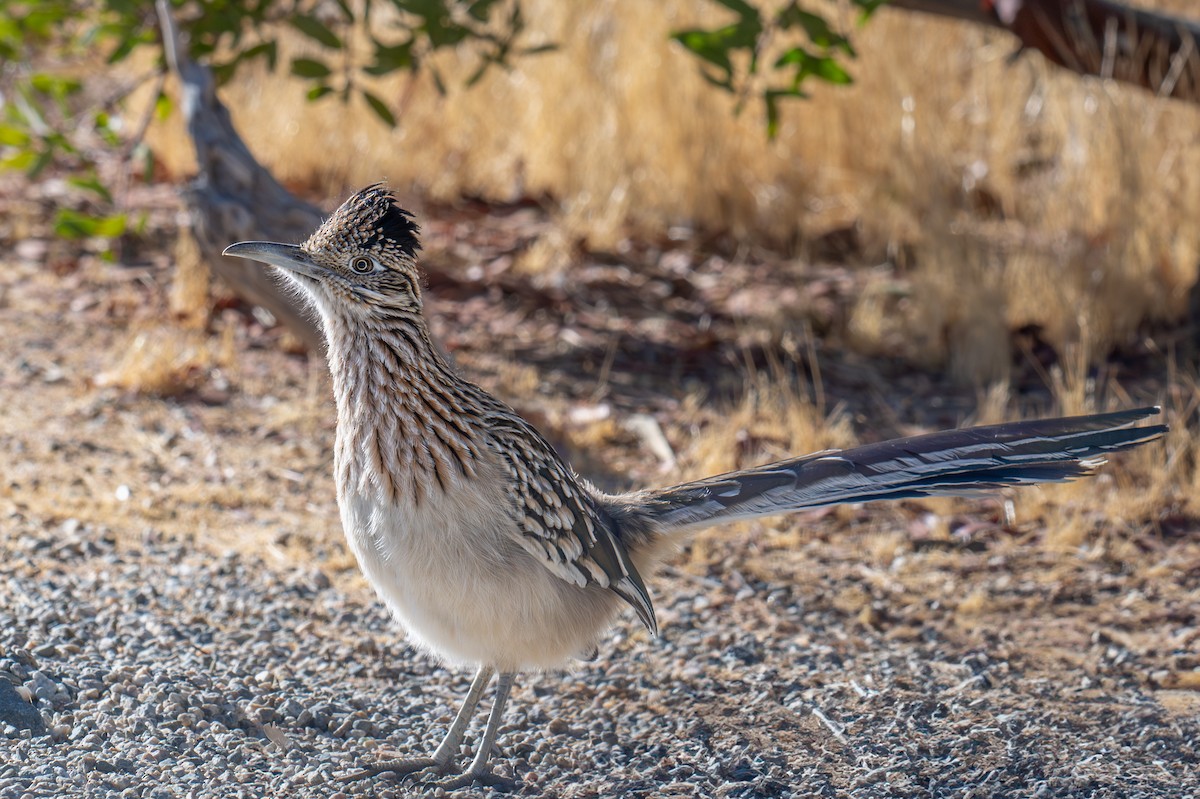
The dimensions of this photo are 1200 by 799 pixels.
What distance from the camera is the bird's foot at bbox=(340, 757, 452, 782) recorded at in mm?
3801

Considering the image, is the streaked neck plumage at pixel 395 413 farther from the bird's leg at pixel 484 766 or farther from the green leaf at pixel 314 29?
the green leaf at pixel 314 29

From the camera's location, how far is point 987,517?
5.91m

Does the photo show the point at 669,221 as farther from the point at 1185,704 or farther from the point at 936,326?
the point at 1185,704

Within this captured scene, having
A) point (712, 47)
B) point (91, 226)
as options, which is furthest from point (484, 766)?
point (91, 226)

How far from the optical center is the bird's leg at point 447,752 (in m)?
3.84

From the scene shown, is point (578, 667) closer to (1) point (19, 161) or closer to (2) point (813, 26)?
(2) point (813, 26)

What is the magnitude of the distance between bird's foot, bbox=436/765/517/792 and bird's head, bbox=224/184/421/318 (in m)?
1.33

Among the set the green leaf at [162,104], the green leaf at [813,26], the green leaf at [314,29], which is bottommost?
the green leaf at [162,104]

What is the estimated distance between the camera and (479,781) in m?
3.88

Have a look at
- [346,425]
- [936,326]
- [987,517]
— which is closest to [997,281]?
[936,326]

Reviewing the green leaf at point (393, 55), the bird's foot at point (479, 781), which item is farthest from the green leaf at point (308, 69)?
the bird's foot at point (479, 781)

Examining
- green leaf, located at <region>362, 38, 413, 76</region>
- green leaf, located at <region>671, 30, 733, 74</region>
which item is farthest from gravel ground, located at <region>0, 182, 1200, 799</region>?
green leaf, located at <region>671, 30, 733, 74</region>

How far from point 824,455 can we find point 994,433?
0.48 m

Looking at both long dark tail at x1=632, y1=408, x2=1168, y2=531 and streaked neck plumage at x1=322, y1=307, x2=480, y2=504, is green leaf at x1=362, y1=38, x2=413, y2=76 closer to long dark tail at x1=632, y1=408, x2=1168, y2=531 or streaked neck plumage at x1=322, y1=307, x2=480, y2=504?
streaked neck plumage at x1=322, y1=307, x2=480, y2=504
